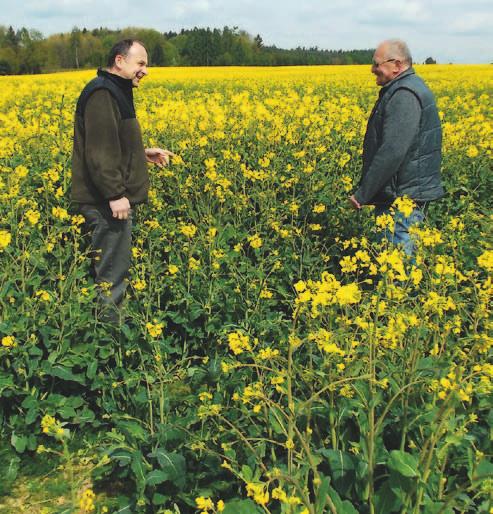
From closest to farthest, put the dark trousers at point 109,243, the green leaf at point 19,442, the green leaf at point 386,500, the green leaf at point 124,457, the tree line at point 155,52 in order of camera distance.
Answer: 1. the green leaf at point 386,500
2. the green leaf at point 124,457
3. the green leaf at point 19,442
4. the dark trousers at point 109,243
5. the tree line at point 155,52

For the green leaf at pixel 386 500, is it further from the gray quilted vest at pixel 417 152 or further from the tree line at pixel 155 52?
the tree line at pixel 155 52

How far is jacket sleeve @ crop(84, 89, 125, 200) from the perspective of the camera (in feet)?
11.5

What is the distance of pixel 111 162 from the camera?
11.8 ft

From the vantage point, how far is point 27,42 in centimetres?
5566

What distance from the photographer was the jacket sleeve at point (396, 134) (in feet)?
12.0

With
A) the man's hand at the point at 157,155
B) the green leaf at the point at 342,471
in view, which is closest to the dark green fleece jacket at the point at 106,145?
the man's hand at the point at 157,155

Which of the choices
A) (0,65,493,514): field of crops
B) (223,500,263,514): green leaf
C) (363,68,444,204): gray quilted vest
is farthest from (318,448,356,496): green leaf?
(363,68,444,204): gray quilted vest

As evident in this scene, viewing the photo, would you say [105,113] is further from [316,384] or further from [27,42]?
[27,42]

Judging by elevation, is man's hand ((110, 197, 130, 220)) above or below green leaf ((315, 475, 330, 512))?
above

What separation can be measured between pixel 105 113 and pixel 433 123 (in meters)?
2.26

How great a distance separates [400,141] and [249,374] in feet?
6.31

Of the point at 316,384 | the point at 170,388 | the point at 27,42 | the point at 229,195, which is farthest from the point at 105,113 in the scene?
the point at 27,42

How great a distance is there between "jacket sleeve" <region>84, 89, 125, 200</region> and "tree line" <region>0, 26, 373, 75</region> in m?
45.6

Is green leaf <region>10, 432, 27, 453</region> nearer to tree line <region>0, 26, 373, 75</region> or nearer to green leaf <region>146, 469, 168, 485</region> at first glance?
green leaf <region>146, 469, 168, 485</region>
